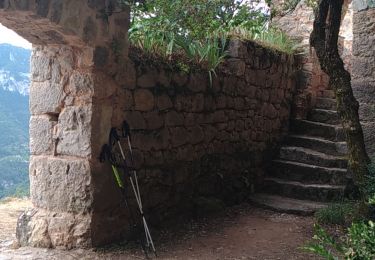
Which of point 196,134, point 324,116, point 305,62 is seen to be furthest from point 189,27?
point 324,116

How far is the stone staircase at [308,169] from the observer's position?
17.6ft

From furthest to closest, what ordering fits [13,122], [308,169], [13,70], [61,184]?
1. [13,70]
2. [13,122]
3. [308,169]
4. [61,184]

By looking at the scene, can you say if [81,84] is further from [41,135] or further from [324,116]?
[324,116]

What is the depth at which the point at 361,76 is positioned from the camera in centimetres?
486

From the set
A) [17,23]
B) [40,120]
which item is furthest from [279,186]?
[17,23]

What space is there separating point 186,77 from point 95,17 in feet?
4.27

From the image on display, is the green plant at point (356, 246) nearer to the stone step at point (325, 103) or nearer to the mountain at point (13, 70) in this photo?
the stone step at point (325, 103)

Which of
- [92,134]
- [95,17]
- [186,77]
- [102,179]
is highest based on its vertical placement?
[95,17]

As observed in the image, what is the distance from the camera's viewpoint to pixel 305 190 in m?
5.51

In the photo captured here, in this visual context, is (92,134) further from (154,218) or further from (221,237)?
(221,237)

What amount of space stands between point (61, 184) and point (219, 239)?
5.04 feet

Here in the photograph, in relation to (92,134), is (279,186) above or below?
below

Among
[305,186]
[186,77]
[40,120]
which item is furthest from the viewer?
[305,186]

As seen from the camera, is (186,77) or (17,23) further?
(186,77)
